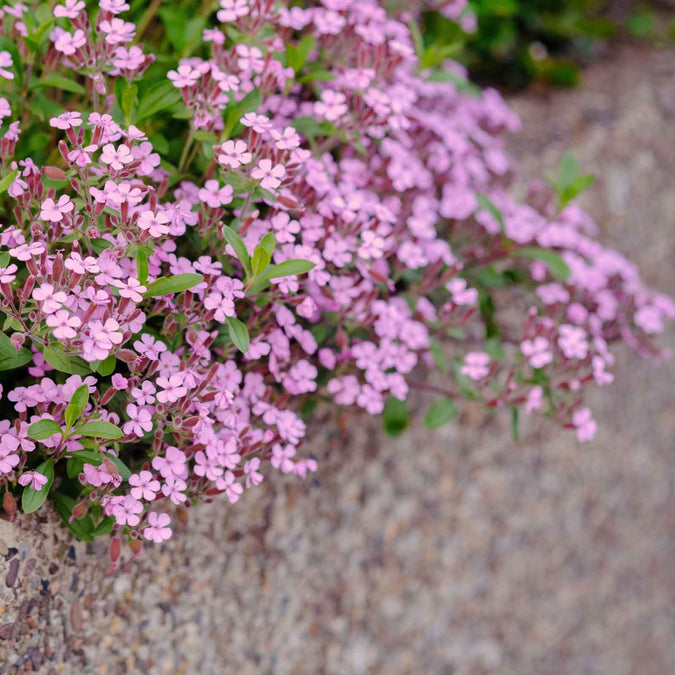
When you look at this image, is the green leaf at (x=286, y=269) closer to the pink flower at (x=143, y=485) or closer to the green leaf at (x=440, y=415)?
the pink flower at (x=143, y=485)

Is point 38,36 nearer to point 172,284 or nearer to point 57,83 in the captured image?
point 57,83

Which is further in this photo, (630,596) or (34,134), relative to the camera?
(630,596)

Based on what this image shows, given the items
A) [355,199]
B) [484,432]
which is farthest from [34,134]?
[484,432]

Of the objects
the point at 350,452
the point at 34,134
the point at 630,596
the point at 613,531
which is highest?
the point at 34,134

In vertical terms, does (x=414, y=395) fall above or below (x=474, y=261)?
below

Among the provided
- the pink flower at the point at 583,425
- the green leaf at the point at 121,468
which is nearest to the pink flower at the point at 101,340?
the green leaf at the point at 121,468

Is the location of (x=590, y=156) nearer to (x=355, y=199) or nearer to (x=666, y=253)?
(x=666, y=253)

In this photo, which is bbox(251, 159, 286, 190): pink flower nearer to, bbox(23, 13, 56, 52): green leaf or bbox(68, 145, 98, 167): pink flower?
bbox(68, 145, 98, 167): pink flower

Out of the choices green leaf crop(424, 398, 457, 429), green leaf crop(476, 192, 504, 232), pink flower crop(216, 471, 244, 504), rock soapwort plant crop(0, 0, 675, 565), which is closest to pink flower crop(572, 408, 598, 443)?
rock soapwort plant crop(0, 0, 675, 565)
